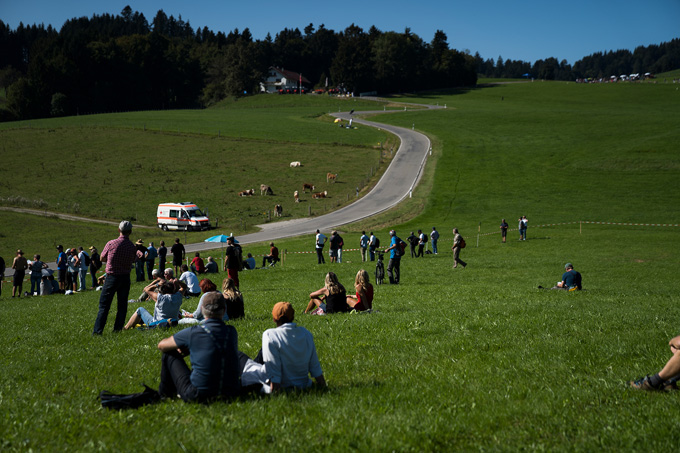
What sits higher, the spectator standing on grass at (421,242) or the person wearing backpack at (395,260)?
the person wearing backpack at (395,260)

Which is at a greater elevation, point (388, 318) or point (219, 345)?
point (219, 345)

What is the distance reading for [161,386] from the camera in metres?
6.85

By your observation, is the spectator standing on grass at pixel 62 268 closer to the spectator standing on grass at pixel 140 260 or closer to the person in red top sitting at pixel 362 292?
the spectator standing on grass at pixel 140 260

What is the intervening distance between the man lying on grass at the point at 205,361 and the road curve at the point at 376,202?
34.3 m

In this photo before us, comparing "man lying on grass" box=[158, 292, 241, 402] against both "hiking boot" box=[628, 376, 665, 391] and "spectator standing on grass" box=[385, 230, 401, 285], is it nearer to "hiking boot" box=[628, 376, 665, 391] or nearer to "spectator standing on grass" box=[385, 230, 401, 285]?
"hiking boot" box=[628, 376, 665, 391]

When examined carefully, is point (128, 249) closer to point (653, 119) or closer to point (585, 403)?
point (585, 403)

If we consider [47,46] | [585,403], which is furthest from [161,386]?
[47,46]

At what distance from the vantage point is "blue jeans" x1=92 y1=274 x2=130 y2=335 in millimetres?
11109

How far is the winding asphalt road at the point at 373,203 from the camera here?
45.6 meters

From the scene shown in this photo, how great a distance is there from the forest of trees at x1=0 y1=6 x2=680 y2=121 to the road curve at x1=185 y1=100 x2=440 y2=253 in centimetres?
7890

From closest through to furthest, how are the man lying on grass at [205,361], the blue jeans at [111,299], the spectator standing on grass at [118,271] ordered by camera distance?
the man lying on grass at [205,361] → the blue jeans at [111,299] → the spectator standing on grass at [118,271]

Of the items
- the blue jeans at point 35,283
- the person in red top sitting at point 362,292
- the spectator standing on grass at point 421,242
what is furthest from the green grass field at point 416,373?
the spectator standing on grass at point 421,242

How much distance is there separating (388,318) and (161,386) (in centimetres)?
628

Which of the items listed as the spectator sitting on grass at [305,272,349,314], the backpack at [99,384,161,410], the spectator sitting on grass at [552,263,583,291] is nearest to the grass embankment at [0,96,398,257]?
the spectator sitting on grass at [305,272,349,314]
